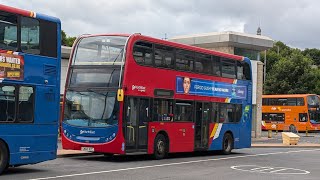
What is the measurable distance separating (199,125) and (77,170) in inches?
324

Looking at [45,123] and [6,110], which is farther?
[45,123]

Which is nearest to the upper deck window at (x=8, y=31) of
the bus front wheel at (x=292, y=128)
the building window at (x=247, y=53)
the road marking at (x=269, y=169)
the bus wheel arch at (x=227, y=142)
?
the road marking at (x=269, y=169)

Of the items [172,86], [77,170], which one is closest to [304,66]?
[172,86]

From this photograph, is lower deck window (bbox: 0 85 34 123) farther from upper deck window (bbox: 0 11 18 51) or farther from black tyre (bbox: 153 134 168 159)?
black tyre (bbox: 153 134 168 159)

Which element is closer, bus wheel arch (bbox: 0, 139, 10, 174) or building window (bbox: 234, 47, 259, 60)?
bus wheel arch (bbox: 0, 139, 10, 174)

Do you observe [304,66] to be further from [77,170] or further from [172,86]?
[77,170]

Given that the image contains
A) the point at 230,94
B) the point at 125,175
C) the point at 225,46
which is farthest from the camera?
the point at 225,46

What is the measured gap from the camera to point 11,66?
42.3ft

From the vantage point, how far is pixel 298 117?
5422 cm

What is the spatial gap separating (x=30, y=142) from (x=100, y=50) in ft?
18.6

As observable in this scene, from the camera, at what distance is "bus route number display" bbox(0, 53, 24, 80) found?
41.8 ft

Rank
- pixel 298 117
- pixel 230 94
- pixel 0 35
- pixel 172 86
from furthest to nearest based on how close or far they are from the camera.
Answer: pixel 298 117, pixel 230 94, pixel 172 86, pixel 0 35

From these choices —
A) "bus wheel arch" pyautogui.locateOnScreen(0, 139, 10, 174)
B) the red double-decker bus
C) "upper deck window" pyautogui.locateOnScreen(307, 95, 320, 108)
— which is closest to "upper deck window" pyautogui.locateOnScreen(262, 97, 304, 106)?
"upper deck window" pyautogui.locateOnScreen(307, 95, 320, 108)

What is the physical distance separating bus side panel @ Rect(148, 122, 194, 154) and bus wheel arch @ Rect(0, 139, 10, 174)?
22.2ft
